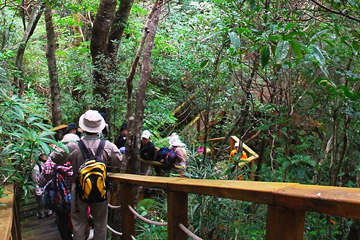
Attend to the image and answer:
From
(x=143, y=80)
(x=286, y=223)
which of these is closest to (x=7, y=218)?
(x=286, y=223)

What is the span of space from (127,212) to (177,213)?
1162mm

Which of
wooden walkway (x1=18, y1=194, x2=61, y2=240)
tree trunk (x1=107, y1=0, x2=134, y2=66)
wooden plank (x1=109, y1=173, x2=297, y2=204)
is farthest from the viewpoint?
tree trunk (x1=107, y1=0, x2=134, y2=66)

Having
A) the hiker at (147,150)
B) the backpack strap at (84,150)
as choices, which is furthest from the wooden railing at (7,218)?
the hiker at (147,150)

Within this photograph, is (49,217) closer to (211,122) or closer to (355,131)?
(211,122)

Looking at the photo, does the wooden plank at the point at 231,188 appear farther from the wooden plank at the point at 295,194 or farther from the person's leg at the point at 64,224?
the person's leg at the point at 64,224

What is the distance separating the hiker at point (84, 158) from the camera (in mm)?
3537

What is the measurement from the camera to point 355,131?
344 cm

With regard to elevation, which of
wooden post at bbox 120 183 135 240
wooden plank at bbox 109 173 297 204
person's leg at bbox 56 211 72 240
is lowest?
person's leg at bbox 56 211 72 240

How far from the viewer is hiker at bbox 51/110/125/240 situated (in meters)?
3.54

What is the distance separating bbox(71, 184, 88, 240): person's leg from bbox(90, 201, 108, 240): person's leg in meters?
0.09

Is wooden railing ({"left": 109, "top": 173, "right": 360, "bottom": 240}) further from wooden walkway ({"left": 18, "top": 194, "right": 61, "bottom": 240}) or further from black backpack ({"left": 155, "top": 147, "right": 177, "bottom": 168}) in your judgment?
wooden walkway ({"left": 18, "top": 194, "right": 61, "bottom": 240})

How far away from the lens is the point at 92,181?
124 inches

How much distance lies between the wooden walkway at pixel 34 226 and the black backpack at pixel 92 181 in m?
2.42

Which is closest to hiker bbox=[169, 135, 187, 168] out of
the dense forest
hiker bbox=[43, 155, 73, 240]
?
the dense forest
